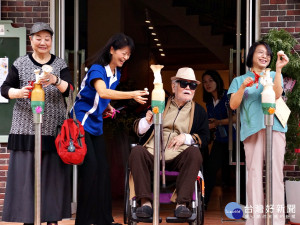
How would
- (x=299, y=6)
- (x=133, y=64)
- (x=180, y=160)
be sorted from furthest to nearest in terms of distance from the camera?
(x=133, y=64), (x=299, y=6), (x=180, y=160)

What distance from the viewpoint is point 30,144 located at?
4.50 m

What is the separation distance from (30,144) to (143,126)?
93 centimetres

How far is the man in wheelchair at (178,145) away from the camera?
15.0 ft

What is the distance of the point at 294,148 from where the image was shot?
5.37m

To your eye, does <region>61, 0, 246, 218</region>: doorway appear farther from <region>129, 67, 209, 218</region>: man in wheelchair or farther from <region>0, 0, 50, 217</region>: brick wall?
<region>129, 67, 209, 218</region>: man in wheelchair

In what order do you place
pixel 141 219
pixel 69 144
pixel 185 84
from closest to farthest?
pixel 69 144 → pixel 141 219 → pixel 185 84

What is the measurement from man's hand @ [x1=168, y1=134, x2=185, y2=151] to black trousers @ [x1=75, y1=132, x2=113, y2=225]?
1.88 feet

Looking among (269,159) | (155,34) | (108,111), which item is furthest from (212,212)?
(155,34)

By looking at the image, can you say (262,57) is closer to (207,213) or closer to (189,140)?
(189,140)

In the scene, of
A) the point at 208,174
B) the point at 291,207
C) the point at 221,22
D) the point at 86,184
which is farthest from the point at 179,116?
the point at 221,22

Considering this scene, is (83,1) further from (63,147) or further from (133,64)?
(133,64)

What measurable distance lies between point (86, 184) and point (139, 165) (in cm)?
49

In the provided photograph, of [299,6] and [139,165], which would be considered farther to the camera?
[299,6]

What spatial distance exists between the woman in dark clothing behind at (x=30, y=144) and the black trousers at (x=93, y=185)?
0.24m
